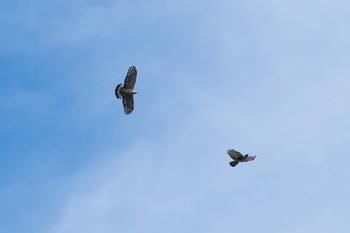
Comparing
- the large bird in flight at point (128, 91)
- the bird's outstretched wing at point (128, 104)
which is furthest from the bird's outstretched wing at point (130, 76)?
the bird's outstretched wing at point (128, 104)

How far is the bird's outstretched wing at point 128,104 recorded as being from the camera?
233 feet

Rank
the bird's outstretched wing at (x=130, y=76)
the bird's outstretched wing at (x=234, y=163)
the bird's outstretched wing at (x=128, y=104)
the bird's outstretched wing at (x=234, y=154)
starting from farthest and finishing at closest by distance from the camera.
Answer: the bird's outstretched wing at (x=128, y=104)
the bird's outstretched wing at (x=130, y=76)
the bird's outstretched wing at (x=234, y=163)
the bird's outstretched wing at (x=234, y=154)

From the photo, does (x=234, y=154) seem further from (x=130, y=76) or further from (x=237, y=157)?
(x=130, y=76)

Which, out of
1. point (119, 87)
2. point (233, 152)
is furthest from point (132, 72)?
point (233, 152)

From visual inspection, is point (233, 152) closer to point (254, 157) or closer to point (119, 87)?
point (254, 157)

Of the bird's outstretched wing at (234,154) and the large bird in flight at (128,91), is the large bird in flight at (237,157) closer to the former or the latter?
the bird's outstretched wing at (234,154)

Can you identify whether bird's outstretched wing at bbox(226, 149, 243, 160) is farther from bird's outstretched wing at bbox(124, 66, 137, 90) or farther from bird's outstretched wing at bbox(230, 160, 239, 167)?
bird's outstretched wing at bbox(124, 66, 137, 90)

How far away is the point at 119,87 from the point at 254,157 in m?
17.6

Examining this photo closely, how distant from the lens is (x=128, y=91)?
69.9 m

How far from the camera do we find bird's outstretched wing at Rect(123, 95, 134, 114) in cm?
7100

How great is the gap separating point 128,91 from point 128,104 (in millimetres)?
2357

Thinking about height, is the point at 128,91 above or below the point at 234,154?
above

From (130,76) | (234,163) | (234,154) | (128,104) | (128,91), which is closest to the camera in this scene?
(234,154)

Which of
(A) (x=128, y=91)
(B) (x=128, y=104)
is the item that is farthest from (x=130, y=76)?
(B) (x=128, y=104)
